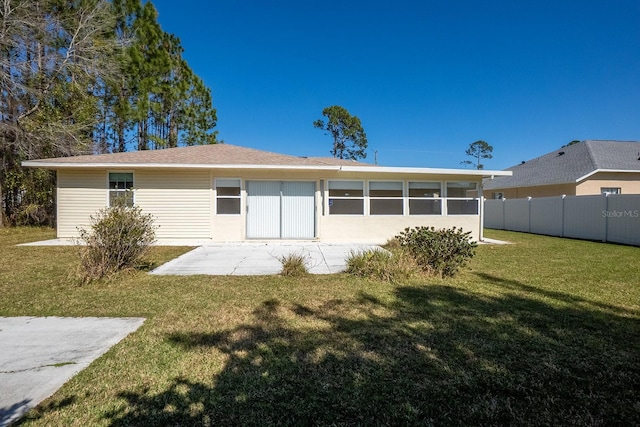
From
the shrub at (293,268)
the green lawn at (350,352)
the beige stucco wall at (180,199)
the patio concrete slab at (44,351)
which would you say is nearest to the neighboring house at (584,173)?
the beige stucco wall at (180,199)

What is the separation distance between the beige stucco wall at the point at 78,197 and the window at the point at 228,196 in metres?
3.93

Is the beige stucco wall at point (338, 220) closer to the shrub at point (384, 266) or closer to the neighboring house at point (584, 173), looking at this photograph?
the shrub at point (384, 266)

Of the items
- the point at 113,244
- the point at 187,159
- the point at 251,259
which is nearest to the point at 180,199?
the point at 187,159

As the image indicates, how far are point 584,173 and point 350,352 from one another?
18526mm

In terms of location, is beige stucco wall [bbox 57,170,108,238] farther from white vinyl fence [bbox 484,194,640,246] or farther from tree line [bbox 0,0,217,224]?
white vinyl fence [bbox 484,194,640,246]

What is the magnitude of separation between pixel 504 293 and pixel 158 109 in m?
21.7

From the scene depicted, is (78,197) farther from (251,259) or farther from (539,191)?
(539,191)

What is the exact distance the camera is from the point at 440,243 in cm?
605

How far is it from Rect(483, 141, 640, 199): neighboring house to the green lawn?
1328cm

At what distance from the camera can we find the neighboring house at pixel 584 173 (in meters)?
16.1

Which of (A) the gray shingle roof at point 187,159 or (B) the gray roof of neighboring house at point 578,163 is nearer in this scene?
(A) the gray shingle roof at point 187,159

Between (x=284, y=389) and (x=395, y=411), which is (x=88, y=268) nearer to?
(x=284, y=389)

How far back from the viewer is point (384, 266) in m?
5.82

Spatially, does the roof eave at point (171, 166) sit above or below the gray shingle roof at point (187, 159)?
below
